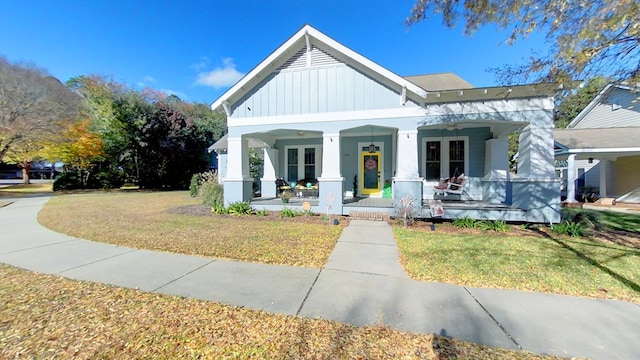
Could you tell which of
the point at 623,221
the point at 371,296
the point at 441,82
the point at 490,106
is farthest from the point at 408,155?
the point at 623,221

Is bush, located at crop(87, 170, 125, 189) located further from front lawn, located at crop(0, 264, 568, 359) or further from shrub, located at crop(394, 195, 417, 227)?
shrub, located at crop(394, 195, 417, 227)

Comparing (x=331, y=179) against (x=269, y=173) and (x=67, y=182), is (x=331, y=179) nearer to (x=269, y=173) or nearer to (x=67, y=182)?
(x=269, y=173)

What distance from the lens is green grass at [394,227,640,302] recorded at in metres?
3.77

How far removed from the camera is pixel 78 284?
3.68 meters

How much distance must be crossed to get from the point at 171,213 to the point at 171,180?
1822 centimetres

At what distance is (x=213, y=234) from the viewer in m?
6.60

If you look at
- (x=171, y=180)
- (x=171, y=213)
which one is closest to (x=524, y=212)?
(x=171, y=213)

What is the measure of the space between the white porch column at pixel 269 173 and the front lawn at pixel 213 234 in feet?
12.3

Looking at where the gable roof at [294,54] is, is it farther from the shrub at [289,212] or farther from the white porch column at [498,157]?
the shrub at [289,212]

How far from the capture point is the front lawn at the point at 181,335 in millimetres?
2299

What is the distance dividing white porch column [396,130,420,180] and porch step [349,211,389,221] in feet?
4.44

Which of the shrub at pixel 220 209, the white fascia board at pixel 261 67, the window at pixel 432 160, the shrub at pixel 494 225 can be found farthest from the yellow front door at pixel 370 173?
the shrub at pixel 220 209

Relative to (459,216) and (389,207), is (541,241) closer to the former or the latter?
(459,216)

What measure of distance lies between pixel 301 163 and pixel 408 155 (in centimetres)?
602
